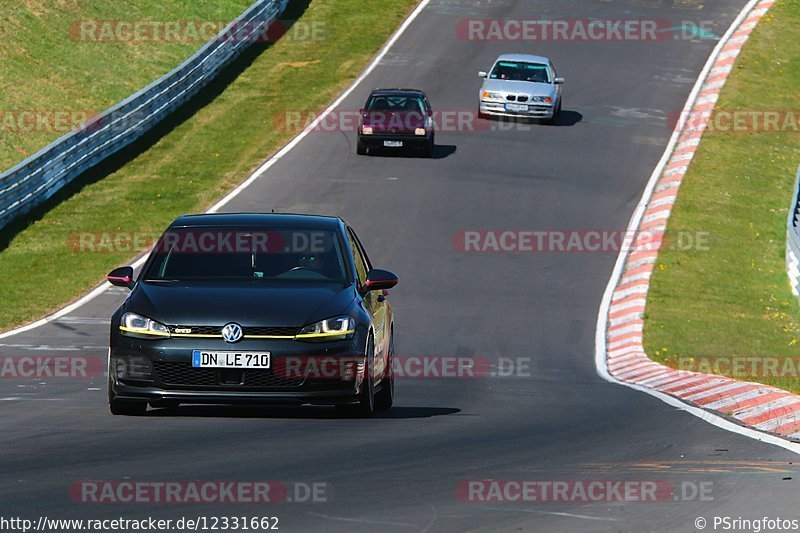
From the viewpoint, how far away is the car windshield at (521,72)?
121 feet

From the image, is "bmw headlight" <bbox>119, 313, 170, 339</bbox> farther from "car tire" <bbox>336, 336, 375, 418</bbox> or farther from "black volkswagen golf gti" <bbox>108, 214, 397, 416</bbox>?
"car tire" <bbox>336, 336, 375, 418</bbox>

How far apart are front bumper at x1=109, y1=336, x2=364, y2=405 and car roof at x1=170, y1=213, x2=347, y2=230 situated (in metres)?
1.56

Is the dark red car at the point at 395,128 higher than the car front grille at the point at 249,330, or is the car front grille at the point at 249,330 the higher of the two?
the car front grille at the point at 249,330

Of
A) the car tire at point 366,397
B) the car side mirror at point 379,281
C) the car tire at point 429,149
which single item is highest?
the car side mirror at point 379,281

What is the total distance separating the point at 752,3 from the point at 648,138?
1524 cm

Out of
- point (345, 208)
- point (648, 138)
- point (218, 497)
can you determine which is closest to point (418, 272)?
point (345, 208)

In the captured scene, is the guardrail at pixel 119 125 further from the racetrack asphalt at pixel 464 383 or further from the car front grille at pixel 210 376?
the car front grille at pixel 210 376

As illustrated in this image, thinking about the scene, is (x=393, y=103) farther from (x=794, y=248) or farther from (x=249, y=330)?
(x=249, y=330)

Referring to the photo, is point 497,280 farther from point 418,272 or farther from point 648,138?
point 648,138

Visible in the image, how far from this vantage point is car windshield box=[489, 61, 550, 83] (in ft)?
121

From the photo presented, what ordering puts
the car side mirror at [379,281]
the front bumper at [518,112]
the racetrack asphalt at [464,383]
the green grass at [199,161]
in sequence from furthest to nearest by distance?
the front bumper at [518,112]
the green grass at [199,161]
the car side mirror at [379,281]
the racetrack asphalt at [464,383]

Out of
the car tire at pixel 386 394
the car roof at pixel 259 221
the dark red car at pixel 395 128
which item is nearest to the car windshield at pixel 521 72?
the dark red car at pixel 395 128

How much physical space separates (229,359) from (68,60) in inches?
1225

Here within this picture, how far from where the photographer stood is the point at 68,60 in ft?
132
